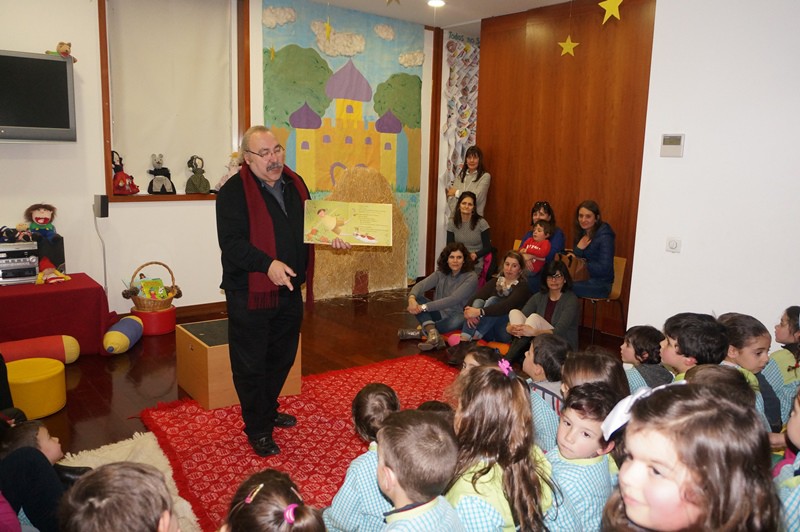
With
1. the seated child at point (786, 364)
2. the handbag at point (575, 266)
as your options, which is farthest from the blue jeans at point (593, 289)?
the seated child at point (786, 364)

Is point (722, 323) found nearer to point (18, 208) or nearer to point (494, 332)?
point (494, 332)

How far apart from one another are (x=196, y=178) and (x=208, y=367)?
8.29 ft

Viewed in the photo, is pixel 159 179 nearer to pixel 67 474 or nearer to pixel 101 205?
pixel 101 205

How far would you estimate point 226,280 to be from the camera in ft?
9.55

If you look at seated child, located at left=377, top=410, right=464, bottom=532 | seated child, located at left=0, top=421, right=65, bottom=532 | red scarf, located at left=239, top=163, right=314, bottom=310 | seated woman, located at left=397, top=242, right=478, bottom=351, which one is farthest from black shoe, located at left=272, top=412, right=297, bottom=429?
seated child, located at left=377, top=410, right=464, bottom=532

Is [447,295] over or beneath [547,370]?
beneath

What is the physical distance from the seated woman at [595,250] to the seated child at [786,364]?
2.07 meters

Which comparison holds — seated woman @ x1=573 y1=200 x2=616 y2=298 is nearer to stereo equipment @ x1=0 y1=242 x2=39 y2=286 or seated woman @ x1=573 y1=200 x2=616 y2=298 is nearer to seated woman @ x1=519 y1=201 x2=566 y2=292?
seated woman @ x1=519 y1=201 x2=566 y2=292

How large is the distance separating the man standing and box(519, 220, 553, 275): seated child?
8.13 feet

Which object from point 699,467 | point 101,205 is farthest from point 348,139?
point 699,467

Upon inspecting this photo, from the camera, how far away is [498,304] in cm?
471

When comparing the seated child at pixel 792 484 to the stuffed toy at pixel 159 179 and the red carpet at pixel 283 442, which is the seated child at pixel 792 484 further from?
the stuffed toy at pixel 159 179

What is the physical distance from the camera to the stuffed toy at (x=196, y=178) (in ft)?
17.9

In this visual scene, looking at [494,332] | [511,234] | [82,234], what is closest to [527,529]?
[494,332]
